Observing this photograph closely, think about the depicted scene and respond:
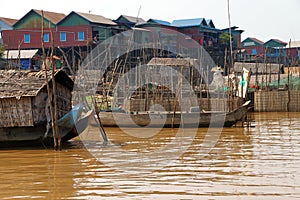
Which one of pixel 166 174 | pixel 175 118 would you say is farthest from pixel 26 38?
pixel 166 174

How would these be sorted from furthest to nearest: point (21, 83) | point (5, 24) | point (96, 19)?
point (5, 24), point (96, 19), point (21, 83)

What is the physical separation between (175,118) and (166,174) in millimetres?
6488

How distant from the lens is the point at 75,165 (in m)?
7.48

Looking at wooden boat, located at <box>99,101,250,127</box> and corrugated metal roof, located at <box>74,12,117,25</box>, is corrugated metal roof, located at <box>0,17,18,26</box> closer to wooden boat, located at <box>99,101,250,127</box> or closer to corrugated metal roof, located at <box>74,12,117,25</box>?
corrugated metal roof, located at <box>74,12,117,25</box>

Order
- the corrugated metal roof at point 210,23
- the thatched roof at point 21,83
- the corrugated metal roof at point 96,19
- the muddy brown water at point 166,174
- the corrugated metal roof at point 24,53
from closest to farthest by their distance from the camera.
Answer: the muddy brown water at point 166,174 → the thatched roof at point 21,83 → the corrugated metal roof at point 24,53 → the corrugated metal roof at point 96,19 → the corrugated metal roof at point 210,23

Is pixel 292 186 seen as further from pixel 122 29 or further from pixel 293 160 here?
pixel 122 29

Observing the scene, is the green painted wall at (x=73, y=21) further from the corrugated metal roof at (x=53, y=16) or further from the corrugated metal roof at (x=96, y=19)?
the corrugated metal roof at (x=53, y=16)

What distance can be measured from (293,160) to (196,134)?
167 inches

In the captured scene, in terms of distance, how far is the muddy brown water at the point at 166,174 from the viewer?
217 inches

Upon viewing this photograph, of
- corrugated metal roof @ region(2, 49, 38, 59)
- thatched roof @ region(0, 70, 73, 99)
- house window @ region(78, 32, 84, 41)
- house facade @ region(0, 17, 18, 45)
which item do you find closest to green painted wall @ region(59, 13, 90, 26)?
house window @ region(78, 32, 84, 41)

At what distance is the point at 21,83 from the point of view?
9.03 metres

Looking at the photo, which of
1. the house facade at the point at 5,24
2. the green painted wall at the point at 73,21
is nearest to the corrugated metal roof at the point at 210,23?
the green painted wall at the point at 73,21

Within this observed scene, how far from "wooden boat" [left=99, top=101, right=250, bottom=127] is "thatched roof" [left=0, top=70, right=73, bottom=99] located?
154 inches

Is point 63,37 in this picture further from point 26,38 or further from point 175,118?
point 175,118
